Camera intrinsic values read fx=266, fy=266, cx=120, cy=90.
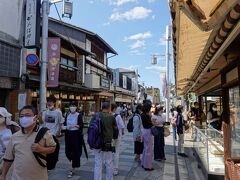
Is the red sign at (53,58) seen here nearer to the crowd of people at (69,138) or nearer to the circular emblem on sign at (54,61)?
the circular emblem on sign at (54,61)

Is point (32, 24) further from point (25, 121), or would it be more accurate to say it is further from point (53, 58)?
point (25, 121)

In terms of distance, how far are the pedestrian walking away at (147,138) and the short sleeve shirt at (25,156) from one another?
4.82m

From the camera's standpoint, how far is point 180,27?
3592 millimetres

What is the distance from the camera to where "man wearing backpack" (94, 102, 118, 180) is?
569cm

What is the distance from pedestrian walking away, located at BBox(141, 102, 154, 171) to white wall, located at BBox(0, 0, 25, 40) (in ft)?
23.7

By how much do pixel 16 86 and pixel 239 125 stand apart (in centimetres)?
966

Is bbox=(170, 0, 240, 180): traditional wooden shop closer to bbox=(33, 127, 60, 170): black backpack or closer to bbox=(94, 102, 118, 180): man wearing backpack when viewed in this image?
bbox=(94, 102, 118, 180): man wearing backpack

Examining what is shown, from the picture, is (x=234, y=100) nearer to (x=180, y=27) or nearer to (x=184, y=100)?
(x=180, y=27)

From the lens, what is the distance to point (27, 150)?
3273 millimetres

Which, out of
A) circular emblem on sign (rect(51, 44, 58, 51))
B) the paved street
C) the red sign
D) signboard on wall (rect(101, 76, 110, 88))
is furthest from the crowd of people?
signboard on wall (rect(101, 76, 110, 88))

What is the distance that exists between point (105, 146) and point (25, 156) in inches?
102

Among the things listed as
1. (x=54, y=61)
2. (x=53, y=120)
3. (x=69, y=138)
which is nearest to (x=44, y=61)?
(x=54, y=61)

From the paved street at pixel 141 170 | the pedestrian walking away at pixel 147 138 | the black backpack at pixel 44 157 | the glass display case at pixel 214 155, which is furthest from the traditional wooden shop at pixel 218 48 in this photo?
the black backpack at pixel 44 157

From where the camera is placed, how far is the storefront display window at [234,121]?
15.7 ft
